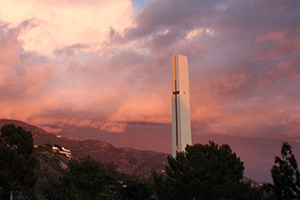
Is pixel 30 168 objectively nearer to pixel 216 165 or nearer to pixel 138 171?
pixel 216 165

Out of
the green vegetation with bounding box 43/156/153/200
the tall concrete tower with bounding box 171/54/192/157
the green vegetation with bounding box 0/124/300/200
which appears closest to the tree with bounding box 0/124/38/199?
the green vegetation with bounding box 0/124/300/200

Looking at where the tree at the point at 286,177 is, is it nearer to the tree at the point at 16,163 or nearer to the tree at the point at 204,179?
the tree at the point at 204,179

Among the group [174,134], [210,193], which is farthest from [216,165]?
[174,134]

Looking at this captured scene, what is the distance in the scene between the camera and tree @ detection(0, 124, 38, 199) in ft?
86.4

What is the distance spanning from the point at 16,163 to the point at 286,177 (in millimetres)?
28269

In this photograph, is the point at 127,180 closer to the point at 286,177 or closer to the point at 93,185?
the point at 93,185

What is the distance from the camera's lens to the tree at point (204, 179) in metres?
29.1

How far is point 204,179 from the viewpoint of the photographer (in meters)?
31.5

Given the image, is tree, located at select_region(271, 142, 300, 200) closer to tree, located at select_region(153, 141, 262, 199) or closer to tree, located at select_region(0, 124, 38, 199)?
tree, located at select_region(153, 141, 262, 199)

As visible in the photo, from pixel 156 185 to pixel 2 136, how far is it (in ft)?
55.2

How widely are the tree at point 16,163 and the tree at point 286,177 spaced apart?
25576mm

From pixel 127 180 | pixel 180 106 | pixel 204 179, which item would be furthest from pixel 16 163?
pixel 180 106

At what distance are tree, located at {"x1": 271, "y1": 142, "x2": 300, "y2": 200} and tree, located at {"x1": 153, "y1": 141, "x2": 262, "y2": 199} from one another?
14.2 ft

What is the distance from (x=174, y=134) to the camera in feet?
153
